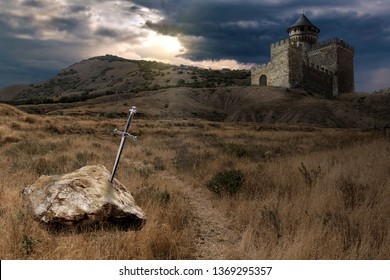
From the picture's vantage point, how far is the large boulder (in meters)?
5.64

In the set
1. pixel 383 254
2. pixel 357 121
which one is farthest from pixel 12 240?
pixel 357 121

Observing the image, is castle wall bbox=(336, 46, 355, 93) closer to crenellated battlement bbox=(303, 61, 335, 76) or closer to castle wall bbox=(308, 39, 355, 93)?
castle wall bbox=(308, 39, 355, 93)

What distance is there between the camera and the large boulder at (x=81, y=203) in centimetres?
564

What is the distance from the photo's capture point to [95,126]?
101 ft

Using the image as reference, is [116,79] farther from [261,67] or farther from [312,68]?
[312,68]

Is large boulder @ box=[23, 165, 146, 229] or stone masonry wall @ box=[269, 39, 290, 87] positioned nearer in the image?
large boulder @ box=[23, 165, 146, 229]

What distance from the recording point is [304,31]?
74.5 meters

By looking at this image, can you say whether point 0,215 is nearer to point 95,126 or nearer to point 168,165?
point 168,165

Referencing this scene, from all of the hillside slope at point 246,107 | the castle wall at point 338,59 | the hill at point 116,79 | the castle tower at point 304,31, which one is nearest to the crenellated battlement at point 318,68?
the castle wall at point 338,59

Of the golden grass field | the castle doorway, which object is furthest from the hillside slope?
the golden grass field

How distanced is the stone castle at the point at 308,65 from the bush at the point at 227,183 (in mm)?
57744

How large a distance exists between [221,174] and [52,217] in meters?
5.31

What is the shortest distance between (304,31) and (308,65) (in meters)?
11.9

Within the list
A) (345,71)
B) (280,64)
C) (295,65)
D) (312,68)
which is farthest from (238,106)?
(345,71)
